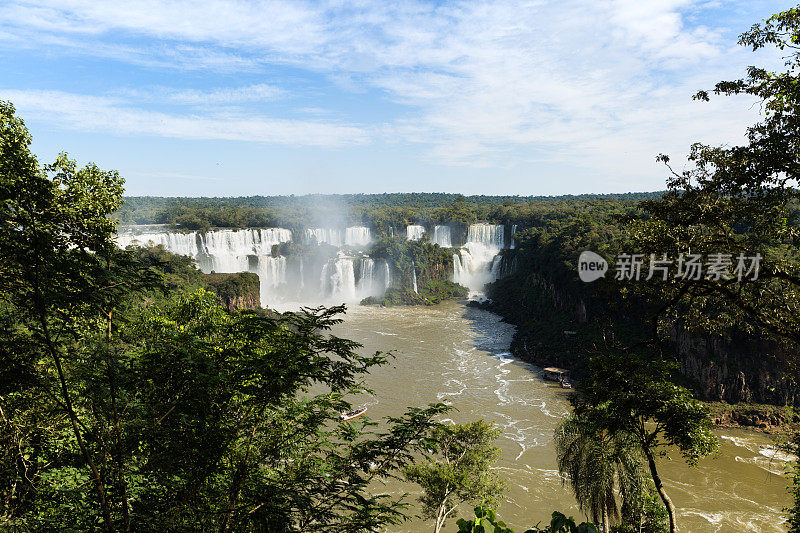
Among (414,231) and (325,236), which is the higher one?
(414,231)

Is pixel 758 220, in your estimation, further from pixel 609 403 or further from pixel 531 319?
pixel 531 319

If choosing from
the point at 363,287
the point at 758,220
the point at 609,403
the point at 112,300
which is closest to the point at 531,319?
the point at 363,287

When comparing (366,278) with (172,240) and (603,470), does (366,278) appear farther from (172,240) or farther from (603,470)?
(603,470)

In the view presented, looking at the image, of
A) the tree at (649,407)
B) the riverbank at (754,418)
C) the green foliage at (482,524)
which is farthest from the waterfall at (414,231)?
the tree at (649,407)

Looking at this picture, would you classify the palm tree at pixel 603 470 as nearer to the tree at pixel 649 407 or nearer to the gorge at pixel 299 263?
the tree at pixel 649 407

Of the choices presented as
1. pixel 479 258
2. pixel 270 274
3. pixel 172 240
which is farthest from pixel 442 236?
pixel 172 240
